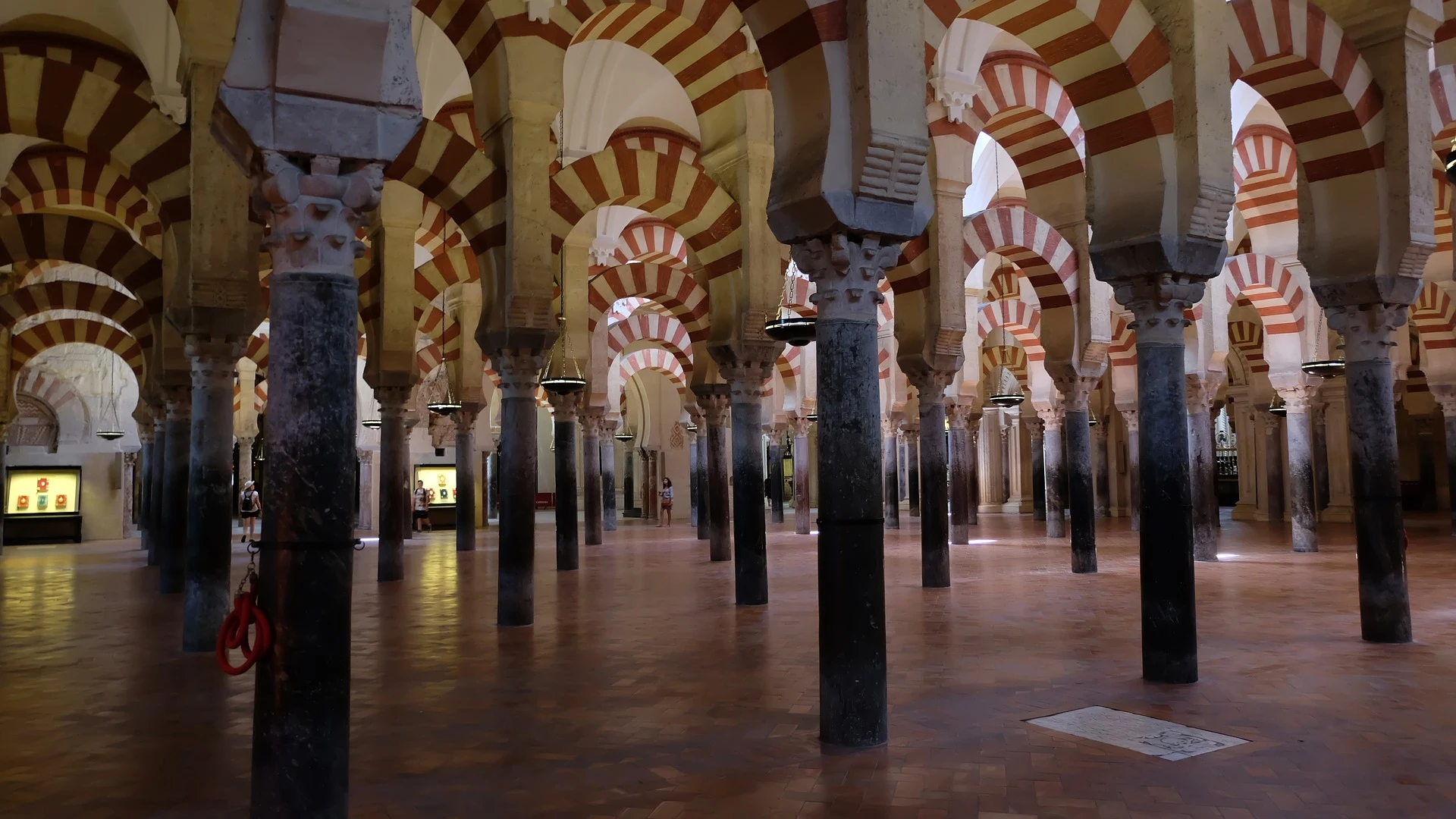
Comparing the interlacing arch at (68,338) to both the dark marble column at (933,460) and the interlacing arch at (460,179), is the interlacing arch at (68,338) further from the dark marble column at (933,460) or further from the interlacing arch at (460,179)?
the dark marble column at (933,460)

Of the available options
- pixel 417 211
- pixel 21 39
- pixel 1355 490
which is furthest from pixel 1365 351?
pixel 21 39

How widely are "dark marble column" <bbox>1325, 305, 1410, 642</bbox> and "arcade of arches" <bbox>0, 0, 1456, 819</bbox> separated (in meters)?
0.02

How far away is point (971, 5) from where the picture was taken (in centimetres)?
573

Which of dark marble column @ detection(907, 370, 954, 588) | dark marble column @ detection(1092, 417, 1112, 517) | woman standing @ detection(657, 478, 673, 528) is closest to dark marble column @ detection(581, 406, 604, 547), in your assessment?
woman standing @ detection(657, 478, 673, 528)

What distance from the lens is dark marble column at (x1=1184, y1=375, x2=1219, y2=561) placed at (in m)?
10.3

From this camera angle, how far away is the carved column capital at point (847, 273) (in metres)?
3.78

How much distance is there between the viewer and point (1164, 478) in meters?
4.77

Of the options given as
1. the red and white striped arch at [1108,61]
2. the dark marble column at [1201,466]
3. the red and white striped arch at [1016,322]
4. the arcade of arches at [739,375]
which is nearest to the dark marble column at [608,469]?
the arcade of arches at [739,375]

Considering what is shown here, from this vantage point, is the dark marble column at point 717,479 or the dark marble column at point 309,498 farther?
the dark marble column at point 717,479

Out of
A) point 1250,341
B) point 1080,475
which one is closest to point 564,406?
point 1080,475

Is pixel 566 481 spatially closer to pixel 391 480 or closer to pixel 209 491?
pixel 391 480

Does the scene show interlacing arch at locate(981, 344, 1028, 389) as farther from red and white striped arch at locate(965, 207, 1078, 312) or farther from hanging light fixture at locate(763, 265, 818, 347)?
hanging light fixture at locate(763, 265, 818, 347)

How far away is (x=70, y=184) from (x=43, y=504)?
10429 millimetres

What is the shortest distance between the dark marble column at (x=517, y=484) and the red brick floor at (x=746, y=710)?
21 cm
